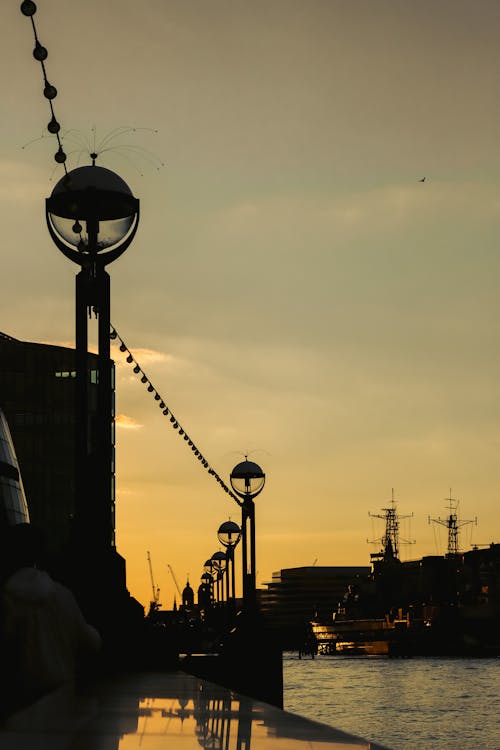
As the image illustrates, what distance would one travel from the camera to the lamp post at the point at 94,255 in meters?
14.3

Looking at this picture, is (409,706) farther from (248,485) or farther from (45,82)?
(45,82)

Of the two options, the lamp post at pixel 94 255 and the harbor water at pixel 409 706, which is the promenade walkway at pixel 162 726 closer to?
the lamp post at pixel 94 255

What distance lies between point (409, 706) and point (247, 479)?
316 ft

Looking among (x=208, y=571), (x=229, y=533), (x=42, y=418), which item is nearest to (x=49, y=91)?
(x=229, y=533)

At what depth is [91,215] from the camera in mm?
14312

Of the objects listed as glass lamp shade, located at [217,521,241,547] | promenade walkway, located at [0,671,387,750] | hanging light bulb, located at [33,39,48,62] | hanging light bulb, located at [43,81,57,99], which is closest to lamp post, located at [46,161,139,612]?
hanging light bulb, located at [43,81,57,99]

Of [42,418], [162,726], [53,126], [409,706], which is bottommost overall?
[409,706]

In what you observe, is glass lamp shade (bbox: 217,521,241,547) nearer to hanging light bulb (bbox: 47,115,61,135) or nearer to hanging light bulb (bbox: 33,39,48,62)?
hanging light bulb (bbox: 47,115,61,135)

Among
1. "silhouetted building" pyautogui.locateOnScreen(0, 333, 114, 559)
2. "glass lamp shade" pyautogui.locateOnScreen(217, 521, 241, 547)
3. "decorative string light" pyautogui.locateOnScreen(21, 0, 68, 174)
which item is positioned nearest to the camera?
"decorative string light" pyautogui.locateOnScreen(21, 0, 68, 174)

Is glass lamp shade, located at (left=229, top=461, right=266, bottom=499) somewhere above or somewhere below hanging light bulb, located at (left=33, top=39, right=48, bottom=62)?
below

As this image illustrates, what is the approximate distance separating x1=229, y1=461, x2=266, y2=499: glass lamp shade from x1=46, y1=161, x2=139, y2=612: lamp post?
1419cm

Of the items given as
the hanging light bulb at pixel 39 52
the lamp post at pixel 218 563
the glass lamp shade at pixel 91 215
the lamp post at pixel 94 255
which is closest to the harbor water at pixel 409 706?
the lamp post at pixel 218 563

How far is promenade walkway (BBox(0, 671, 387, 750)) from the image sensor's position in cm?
672

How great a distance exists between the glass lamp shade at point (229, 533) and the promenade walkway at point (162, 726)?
28.2 meters
